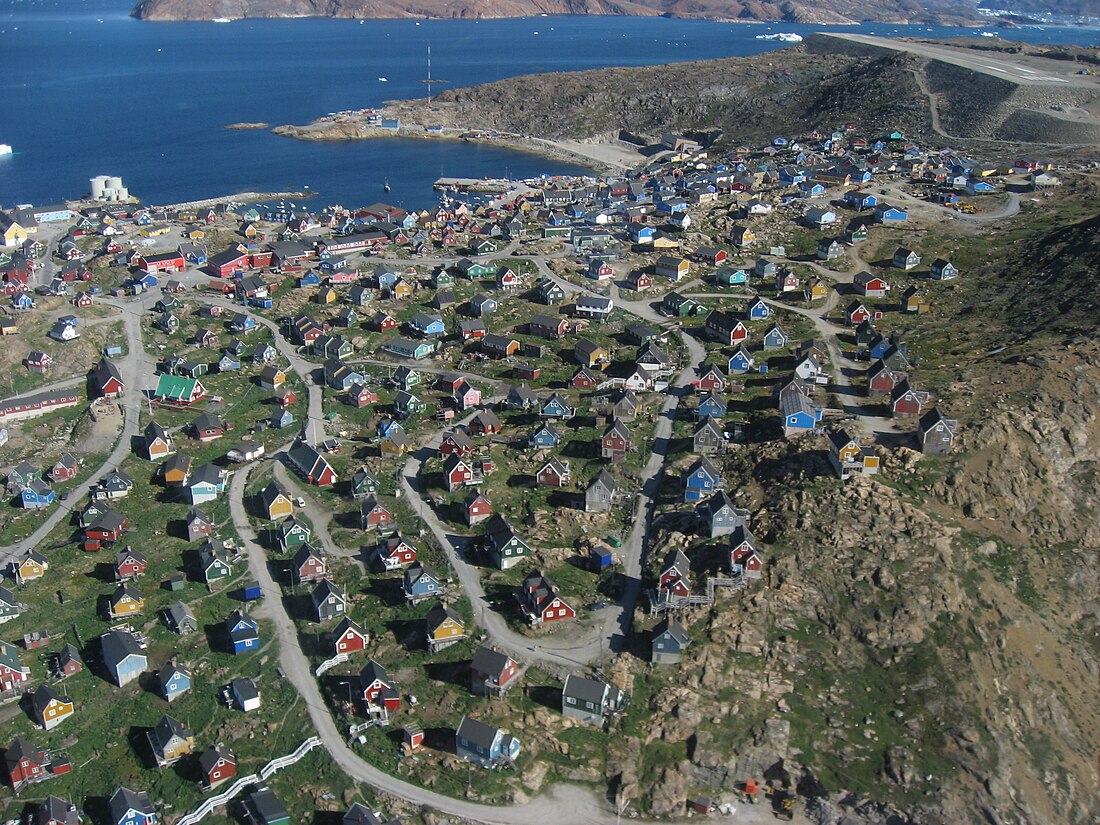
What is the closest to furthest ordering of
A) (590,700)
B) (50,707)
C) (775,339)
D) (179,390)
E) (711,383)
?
(590,700), (50,707), (711,383), (179,390), (775,339)

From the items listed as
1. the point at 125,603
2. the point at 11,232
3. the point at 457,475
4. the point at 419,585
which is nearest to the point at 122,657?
the point at 125,603

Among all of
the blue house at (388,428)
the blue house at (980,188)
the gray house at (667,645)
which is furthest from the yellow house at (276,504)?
the blue house at (980,188)

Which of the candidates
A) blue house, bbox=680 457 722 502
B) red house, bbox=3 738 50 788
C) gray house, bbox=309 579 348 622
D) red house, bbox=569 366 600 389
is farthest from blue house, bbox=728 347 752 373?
red house, bbox=3 738 50 788

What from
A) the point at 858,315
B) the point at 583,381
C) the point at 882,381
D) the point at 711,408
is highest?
the point at 882,381

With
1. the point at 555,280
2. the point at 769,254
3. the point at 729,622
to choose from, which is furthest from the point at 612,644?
the point at 769,254

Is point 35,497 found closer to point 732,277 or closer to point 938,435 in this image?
point 938,435

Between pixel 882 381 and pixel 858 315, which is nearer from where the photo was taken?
pixel 882 381
